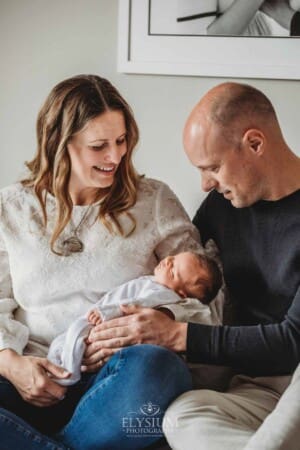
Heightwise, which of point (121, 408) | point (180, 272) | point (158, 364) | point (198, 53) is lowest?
point (121, 408)

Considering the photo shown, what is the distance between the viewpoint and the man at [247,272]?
159 cm

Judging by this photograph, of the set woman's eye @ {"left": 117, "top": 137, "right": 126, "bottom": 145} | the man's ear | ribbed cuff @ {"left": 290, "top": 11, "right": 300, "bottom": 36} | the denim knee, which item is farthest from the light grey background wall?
the denim knee

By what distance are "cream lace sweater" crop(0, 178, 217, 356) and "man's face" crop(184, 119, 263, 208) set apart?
0.22 metres

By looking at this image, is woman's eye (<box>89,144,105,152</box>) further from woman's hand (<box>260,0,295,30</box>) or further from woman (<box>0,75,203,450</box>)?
woman's hand (<box>260,0,295,30</box>)

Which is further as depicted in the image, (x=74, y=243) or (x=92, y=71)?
(x=92, y=71)

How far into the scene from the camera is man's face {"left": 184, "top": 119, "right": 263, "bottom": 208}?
167 cm

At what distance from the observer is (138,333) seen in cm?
162

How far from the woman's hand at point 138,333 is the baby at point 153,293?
41 millimetres

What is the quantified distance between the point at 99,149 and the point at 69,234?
10.1 inches

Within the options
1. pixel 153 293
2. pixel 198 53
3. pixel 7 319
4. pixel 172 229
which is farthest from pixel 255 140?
pixel 7 319

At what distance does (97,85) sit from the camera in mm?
1811

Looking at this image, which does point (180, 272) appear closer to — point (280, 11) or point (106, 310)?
point (106, 310)

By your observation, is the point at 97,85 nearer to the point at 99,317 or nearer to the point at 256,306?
the point at 99,317

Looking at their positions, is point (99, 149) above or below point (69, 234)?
above
